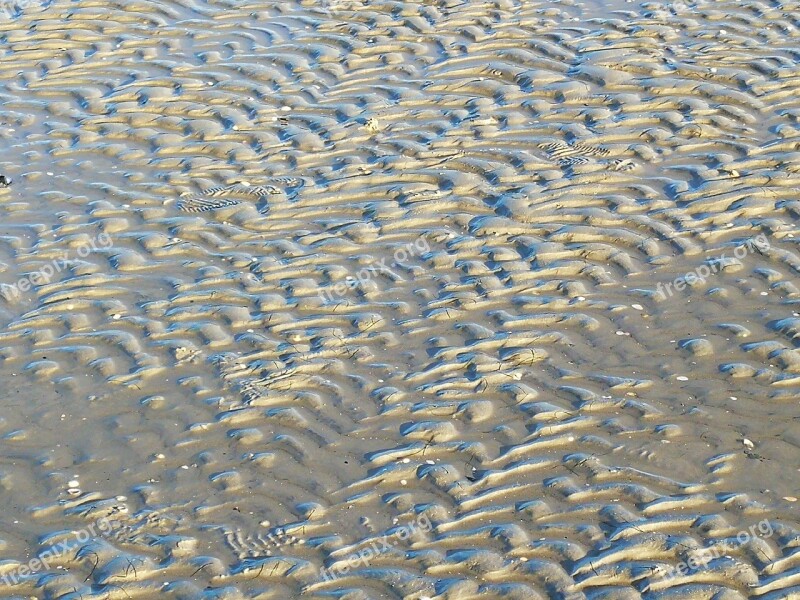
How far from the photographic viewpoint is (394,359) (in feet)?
21.2

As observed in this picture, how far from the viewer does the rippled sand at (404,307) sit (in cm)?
518

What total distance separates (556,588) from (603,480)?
779mm

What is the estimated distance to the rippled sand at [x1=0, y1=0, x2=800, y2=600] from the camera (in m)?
5.18

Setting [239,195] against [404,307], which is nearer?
[404,307]

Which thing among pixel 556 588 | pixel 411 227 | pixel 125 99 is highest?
pixel 125 99

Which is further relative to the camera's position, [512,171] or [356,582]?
[512,171]

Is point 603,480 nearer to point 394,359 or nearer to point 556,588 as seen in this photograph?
point 556,588

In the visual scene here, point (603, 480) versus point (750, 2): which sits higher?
point (750, 2)

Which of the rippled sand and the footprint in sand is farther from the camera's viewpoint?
the footprint in sand

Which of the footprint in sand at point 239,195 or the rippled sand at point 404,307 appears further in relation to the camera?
the footprint in sand at point 239,195

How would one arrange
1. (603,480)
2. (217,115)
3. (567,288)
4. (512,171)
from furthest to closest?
(217,115) < (512,171) < (567,288) < (603,480)

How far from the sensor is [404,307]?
6945 mm

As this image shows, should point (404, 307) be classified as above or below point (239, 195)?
below

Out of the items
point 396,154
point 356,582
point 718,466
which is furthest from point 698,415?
point 396,154
